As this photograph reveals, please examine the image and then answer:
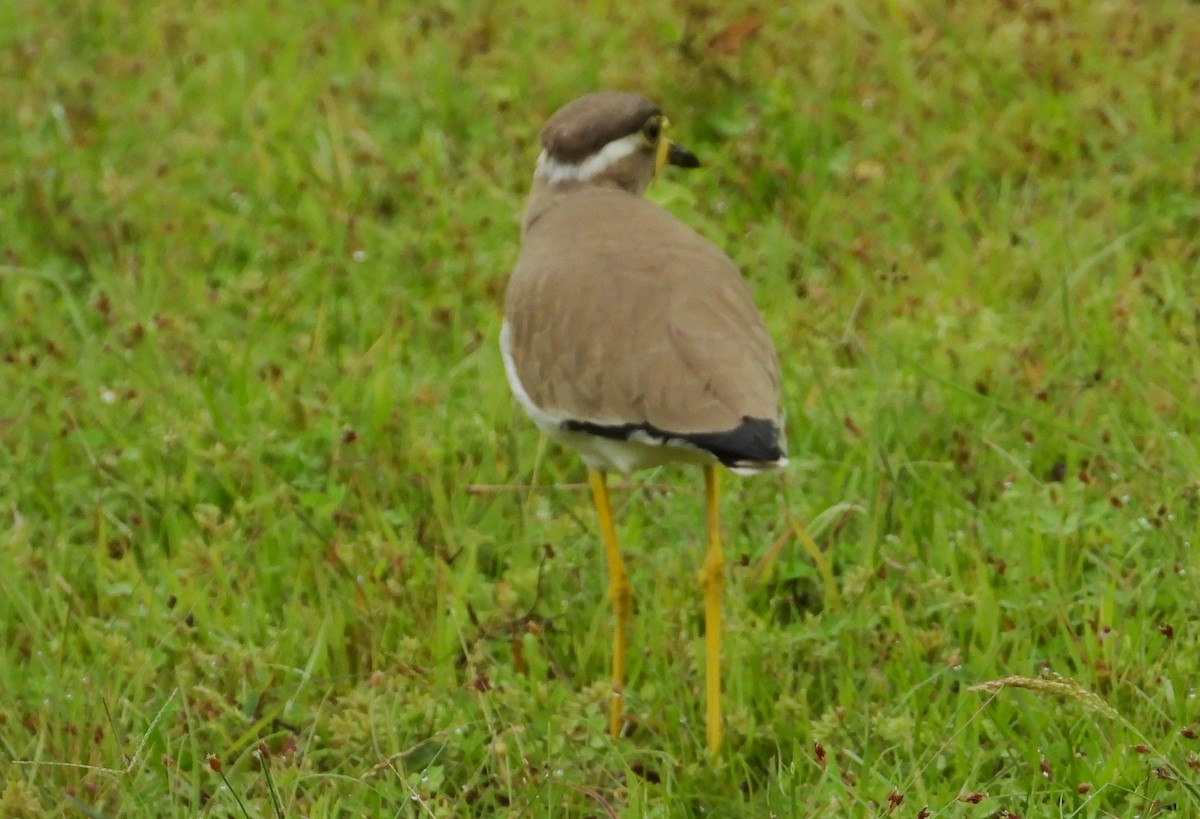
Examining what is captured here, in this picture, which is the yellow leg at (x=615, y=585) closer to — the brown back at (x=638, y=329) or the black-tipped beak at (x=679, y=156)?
the brown back at (x=638, y=329)

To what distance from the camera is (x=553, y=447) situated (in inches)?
218

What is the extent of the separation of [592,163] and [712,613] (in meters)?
1.37

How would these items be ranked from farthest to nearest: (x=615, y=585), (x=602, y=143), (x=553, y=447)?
(x=553, y=447) → (x=602, y=143) → (x=615, y=585)

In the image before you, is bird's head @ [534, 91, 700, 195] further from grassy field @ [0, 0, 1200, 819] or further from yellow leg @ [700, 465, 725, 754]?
yellow leg @ [700, 465, 725, 754]

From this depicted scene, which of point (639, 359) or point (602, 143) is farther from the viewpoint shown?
point (602, 143)

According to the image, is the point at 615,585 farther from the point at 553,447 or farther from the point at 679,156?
the point at 679,156

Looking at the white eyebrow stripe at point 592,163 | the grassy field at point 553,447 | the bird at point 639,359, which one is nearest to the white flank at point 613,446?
the bird at point 639,359

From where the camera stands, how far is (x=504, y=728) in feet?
14.0

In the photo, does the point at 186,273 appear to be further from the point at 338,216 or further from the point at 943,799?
the point at 943,799

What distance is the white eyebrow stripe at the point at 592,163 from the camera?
5.14 metres

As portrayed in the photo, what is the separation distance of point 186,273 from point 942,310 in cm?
257

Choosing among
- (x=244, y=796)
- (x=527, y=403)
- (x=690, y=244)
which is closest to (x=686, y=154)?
(x=690, y=244)

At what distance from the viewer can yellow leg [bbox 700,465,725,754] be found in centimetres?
425

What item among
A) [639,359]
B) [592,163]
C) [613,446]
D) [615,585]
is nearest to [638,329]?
[639,359]
